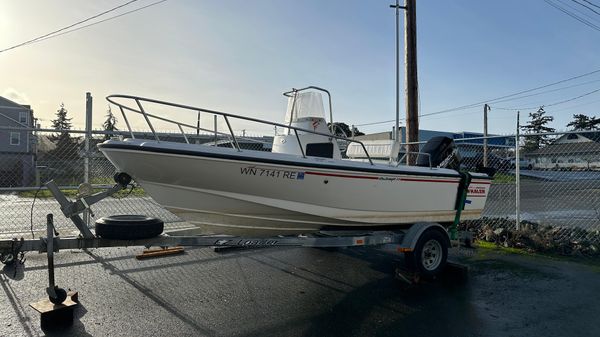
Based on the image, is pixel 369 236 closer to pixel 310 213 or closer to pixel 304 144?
pixel 310 213

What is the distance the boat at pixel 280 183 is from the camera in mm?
4105

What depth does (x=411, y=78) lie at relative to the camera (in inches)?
346

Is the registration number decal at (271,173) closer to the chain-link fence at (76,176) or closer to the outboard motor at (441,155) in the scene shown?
the chain-link fence at (76,176)

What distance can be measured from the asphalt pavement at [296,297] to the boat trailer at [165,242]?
0.18 m

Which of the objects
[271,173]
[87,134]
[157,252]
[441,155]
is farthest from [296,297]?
[87,134]

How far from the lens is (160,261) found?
5.98 meters

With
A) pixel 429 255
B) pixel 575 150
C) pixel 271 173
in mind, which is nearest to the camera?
pixel 271 173

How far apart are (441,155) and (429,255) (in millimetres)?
1657

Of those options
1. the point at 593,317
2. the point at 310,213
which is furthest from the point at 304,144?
the point at 593,317

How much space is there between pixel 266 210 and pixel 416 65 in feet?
19.2

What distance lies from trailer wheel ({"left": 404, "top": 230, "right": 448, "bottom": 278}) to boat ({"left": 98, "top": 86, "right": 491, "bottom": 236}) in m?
0.40

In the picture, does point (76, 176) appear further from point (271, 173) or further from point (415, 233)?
point (415, 233)

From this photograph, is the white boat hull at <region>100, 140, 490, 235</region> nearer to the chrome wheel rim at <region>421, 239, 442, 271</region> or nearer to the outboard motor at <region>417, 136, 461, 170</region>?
the chrome wheel rim at <region>421, 239, 442, 271</region>

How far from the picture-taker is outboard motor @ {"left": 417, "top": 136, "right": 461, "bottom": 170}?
6.20m
